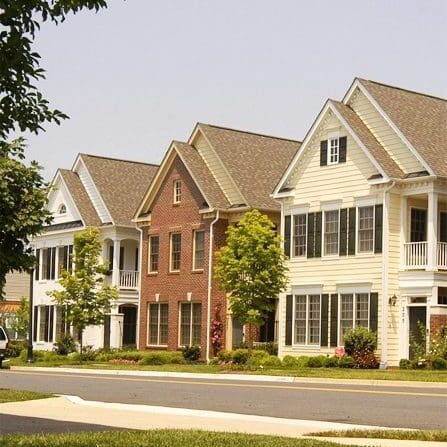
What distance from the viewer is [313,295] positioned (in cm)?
4319

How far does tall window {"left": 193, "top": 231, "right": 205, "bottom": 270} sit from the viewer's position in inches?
1941

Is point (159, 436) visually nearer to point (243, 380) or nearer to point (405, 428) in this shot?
point (405, 428)

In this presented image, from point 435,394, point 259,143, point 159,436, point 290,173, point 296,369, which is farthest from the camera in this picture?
point 259,143

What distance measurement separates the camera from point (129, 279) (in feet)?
188

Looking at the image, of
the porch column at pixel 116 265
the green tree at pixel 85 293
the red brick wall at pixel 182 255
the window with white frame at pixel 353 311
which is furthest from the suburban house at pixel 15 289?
the window with white frame at pixel 353 311

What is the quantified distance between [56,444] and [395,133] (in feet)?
98.1

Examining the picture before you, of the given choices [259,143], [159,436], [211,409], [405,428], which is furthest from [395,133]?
[159,436]

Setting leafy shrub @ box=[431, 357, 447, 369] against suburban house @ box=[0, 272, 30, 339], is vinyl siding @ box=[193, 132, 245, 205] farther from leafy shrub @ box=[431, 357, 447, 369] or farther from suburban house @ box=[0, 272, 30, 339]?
suburban house @ box=[0, 272, 30, 339]

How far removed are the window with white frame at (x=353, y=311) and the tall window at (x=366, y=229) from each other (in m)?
1.85

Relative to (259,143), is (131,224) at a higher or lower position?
lower

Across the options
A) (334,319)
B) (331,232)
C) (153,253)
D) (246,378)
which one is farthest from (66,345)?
(246,378)

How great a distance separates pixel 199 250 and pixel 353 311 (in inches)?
420

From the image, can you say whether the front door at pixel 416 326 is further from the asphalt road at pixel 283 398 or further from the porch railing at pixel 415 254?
the asphalt road at pixel 283 398

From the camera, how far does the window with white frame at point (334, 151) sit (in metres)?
42.6
